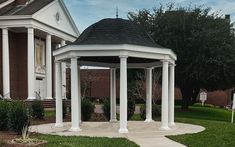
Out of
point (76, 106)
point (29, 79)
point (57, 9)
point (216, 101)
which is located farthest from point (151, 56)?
point (216, 101)

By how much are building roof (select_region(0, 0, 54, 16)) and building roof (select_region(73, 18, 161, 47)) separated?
2072 centimetres

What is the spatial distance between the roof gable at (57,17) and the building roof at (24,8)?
0.47m

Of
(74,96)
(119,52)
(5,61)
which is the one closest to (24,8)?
(5,61)

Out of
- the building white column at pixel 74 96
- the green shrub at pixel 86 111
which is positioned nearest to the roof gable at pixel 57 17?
the green shrub at pixel 86 111

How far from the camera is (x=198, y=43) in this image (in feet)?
125

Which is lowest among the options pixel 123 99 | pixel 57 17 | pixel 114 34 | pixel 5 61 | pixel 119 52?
pixel 123 99

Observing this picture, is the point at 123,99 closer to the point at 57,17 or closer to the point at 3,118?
the point at 3,118

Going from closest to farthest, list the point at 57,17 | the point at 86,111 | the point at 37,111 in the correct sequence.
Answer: the point at 37,111
the point at 86,111
the point at 57,17

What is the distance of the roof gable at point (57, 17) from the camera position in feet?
130

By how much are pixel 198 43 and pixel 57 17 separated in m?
14.5

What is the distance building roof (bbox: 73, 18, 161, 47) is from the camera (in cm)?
1703

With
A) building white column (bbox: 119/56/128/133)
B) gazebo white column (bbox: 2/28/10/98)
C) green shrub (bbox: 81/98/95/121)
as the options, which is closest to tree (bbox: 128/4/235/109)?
gazebo white column (bbox: 2/28/10/98)

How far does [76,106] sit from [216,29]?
2499 cm

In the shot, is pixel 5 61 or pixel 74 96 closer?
pixel 74 96
